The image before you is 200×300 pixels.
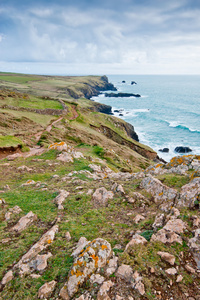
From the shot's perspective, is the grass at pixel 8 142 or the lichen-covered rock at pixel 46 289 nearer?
the lichen-covered rock at pixel 46 289

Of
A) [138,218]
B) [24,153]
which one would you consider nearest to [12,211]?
[138,218]

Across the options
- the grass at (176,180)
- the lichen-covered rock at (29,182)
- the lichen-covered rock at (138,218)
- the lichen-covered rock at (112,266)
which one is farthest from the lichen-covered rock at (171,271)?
the lichen-covered rock at (29,182)

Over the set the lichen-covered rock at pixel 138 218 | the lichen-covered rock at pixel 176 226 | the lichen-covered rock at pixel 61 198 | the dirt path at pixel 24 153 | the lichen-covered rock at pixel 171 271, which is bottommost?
the dirt path at pixel 24 153

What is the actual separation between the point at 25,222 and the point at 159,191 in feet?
27.0

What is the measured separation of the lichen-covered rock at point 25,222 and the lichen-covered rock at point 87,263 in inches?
162

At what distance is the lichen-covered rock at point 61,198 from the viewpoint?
11433mm

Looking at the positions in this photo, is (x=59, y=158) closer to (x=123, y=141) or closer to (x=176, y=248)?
(x=176, y=248)

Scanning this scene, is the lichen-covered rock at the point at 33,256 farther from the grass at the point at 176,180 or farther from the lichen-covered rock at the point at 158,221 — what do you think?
the grass at the point at 176,180

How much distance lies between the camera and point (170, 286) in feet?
19.1

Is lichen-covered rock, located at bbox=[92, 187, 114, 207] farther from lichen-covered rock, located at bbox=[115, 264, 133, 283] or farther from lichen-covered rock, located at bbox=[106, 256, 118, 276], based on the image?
lichen-covered rock, located at bbox=[115, 264, 133, 283]

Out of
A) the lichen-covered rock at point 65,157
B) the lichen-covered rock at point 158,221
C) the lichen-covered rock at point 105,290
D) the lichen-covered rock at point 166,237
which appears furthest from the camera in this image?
the lichen-covered rock at point 65,157

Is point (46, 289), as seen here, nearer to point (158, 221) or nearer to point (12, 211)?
point (158, 221)

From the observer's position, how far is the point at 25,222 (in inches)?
384

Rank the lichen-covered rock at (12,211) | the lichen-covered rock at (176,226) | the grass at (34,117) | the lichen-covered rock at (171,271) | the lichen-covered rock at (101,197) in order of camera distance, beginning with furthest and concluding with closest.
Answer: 1. the grass at (34,117)
2. the lichen-covered rock at (101,197)
3. the lichen-covered rock at (12,211)
4. the lichen-covered rock at (176,226)
5. the lichen-covered rock at (171,271)
